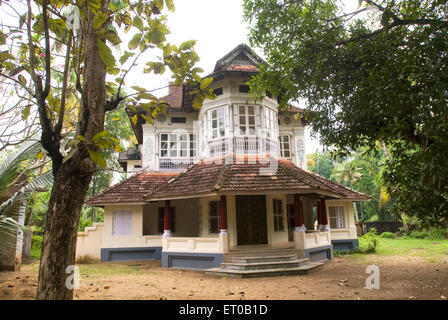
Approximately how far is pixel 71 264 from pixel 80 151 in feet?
3.93

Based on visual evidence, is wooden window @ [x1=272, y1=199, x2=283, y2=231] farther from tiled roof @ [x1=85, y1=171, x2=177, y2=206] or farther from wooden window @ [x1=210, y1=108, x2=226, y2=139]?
tiled roof @ [x1=85, y1=171, x2=177, y2=206]

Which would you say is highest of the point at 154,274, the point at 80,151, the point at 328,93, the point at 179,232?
the point at 328,93

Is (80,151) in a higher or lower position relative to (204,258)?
higher

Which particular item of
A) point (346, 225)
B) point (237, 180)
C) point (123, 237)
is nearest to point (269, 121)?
point (237, 180)

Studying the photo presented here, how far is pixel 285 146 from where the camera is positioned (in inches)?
632

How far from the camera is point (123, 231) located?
1381 cm

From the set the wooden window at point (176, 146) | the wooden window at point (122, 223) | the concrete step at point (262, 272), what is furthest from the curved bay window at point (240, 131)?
the concrete step at point (262, 272)

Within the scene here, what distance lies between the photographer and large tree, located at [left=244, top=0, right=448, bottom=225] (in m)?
4.65

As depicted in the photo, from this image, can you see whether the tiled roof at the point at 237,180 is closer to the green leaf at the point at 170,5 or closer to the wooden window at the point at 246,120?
the wooden window at the point at 246,120

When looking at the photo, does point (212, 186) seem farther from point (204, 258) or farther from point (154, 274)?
point (154, 274)

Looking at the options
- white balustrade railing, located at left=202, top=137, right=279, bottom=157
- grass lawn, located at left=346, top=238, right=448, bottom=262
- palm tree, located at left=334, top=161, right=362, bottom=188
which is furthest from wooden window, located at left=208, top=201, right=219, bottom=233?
palm tree, located at left=334, top=161, right=362, bottom=188
